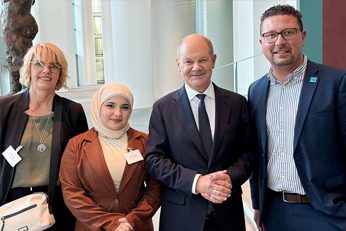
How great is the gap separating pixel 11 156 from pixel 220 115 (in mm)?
1677

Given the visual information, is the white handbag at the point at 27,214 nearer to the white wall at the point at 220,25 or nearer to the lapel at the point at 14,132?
the lapel at the point at 14,132

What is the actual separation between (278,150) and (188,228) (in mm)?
854

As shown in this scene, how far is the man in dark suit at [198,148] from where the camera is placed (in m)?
2.07

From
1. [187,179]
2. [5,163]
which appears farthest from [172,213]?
[5,163]

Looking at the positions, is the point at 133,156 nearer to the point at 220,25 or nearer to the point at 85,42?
the point at 220,25

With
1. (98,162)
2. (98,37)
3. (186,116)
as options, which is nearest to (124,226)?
(98,162)

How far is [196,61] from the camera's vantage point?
2184 mm

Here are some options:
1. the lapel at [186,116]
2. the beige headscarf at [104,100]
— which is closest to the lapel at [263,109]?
the lapel at [186,116]

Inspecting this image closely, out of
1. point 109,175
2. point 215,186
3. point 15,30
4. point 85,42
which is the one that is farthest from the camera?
point 85,42

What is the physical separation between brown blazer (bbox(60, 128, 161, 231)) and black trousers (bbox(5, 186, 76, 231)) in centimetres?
27

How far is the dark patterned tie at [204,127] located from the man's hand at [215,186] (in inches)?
7.6

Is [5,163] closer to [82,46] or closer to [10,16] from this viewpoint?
[10,16]

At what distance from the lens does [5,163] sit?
240 centimetres

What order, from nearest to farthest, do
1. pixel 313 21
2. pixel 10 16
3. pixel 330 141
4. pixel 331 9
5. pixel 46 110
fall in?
pixel 330 141 < pixel 46 110 < pixel 331 9 < pixel 313 21 < pixel 10 16
